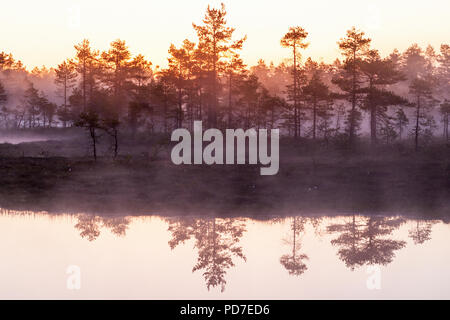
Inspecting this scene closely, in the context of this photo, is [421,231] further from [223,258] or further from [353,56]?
[353,56]

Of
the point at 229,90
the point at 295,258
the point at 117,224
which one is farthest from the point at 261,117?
the point at 295,258

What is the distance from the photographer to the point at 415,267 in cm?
1576

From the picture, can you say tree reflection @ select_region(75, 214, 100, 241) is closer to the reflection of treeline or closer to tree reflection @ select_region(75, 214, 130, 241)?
tree reflection @ select_region(75, 214, 130, 241)

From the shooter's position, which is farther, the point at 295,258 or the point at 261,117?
the point at 261,117

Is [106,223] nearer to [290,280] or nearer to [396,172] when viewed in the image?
[290,280]

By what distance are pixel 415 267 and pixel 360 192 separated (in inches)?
714

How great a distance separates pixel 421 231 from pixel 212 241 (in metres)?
9.41

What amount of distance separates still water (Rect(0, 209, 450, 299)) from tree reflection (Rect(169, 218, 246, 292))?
0.13 ft

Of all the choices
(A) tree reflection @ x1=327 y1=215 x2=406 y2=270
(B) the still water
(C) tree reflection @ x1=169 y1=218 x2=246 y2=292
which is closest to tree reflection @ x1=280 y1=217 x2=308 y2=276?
(B) the still water

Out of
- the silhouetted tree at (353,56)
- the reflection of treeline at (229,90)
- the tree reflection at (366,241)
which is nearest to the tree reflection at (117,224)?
the tree reflection at (366,241)

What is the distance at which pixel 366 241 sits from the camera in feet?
67.3

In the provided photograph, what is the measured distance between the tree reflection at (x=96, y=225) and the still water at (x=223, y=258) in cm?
5

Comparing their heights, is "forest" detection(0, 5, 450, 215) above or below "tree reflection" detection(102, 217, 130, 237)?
above

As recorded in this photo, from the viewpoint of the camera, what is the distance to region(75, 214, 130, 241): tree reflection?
2128cm
